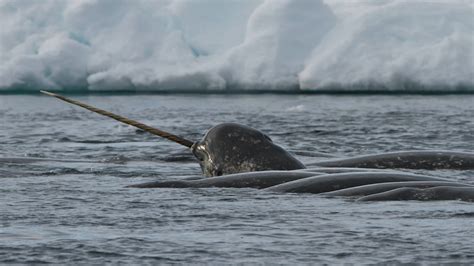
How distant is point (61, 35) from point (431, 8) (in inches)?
476

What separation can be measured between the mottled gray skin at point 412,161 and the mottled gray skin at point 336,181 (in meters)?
2.90

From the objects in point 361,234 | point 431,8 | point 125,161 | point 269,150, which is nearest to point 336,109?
point 431,8

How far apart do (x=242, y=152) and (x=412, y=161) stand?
10.1 ft

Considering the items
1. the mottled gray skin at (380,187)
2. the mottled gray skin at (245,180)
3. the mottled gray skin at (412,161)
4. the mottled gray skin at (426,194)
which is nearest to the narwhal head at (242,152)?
the mottled gray skin at (245,180)

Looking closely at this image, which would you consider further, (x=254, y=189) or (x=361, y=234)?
(x=254, y=189)

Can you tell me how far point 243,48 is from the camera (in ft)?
118

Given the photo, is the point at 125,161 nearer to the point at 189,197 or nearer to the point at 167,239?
the point at 189,197

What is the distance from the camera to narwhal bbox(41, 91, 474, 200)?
10.4 m

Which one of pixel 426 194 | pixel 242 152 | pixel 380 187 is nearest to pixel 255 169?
pixel 242 152

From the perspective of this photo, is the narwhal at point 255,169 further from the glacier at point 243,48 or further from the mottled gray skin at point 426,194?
the glacier at point 243,48

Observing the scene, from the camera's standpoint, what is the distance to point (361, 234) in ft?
25.7

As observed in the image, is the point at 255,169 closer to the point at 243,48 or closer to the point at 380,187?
the point at 380,187

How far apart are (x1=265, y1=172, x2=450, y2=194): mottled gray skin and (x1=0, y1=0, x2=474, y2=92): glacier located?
76.5 feet

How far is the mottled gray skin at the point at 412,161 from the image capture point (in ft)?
44.7
